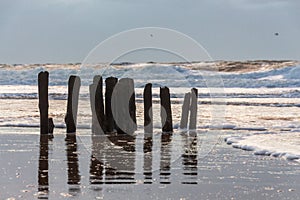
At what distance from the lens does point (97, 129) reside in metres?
19.0

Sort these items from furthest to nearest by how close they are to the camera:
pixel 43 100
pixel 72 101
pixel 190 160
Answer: pixel 72 101 < pixel 43 100 < pixel 190 160

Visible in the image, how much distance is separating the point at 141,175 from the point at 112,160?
201cm

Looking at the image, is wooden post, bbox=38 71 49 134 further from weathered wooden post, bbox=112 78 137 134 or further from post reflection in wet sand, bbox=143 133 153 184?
post reflection in wet sand, bbox=143 133 153 184

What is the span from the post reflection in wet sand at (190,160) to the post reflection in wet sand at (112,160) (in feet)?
2.91

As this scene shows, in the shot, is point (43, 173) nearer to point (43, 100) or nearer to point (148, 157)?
point (148, 157)

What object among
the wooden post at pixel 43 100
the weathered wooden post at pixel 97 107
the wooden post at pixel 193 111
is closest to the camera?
the wooden post at pixel 43 100

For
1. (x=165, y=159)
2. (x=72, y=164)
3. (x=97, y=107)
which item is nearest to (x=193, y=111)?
(x=97, y=107)

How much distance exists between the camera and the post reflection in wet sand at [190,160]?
1035 cm

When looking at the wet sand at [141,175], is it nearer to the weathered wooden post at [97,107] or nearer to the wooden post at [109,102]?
the weathered wooden post at [97,107]

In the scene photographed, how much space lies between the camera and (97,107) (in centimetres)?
1891

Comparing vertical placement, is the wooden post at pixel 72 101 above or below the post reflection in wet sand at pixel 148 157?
above

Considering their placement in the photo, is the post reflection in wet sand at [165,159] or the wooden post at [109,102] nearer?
the post reflection in wet sand at [165,159]

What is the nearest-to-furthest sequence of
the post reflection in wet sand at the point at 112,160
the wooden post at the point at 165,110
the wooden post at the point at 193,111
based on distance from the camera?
the post reflection in wet sand at the point at 112,160, the wooden post at the point at 165,110, the wooden post at the point at 193,111

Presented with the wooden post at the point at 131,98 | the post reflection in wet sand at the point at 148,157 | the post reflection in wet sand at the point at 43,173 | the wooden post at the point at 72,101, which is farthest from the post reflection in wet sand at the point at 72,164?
the wooden post at the point at 131,98
